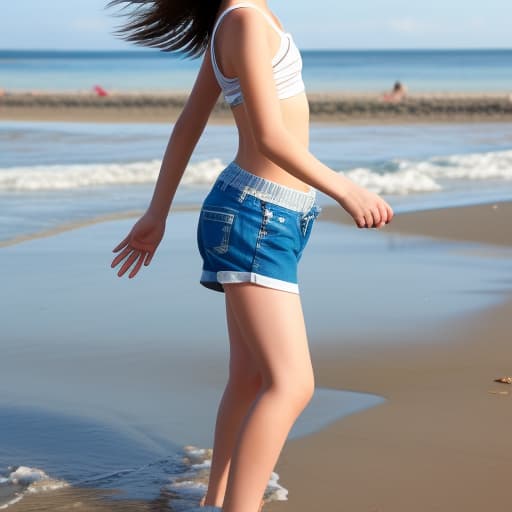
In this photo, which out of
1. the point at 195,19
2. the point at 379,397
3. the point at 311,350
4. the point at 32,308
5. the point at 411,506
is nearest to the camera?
the point at 195,19

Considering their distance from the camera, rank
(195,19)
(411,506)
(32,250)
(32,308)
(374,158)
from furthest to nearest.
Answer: (374,158) → (32,250) → (32,308) → (411,506) → (195,19)

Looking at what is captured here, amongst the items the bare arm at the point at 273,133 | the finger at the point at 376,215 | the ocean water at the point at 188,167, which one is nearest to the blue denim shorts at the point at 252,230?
the bare arm at the point at 273,133

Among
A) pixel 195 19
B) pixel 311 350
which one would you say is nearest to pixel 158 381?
pixel 311 350

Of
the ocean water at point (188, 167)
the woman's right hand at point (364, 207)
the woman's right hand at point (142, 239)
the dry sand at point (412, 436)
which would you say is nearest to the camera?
the woman's right hand at point (364, 207)

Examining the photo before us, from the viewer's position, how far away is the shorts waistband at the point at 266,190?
2.80 meters

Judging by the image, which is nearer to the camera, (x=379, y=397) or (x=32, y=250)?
(x=379, y=397)

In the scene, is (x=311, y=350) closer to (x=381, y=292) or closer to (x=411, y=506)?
(x=381, y=292)

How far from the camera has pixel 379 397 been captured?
14.2 feet

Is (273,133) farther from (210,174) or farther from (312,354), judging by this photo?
(210,174)

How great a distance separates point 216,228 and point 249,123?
0.28 m

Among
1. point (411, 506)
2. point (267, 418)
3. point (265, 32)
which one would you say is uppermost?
point (265, 32)

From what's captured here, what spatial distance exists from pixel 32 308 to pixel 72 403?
168 centimetres

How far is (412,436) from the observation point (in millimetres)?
3859

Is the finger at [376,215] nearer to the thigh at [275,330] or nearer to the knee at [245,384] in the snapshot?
the thigh at [275,330]
